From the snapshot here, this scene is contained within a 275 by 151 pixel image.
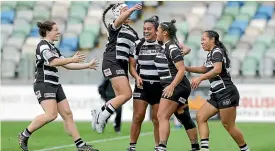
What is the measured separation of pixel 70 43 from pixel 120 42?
57.4ft

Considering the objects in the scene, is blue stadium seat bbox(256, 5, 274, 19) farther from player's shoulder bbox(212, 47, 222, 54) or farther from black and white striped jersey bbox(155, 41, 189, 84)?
black and white striped jersey bbox(155, 41, 189, 84)

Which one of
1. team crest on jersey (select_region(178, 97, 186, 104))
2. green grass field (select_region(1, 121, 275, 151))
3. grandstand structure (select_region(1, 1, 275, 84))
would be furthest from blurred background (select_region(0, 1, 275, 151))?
team crest on jersey (select_region(178, 97, 186, 104))

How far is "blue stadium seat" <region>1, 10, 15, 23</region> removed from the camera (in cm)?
3175

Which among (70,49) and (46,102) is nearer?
(46,102)

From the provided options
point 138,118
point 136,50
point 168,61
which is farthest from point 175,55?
point 138,118

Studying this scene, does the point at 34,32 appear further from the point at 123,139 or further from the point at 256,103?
the point at 123,139

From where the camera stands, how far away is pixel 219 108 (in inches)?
501

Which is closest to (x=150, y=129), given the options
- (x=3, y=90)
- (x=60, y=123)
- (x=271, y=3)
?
(x=60, y=123)

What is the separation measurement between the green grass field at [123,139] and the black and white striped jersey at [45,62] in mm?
2284

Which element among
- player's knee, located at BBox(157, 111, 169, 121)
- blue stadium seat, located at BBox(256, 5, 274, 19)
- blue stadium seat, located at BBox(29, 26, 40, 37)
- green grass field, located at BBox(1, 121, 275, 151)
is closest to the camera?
player's knee, located at BBox(157, 111, 169, 121)

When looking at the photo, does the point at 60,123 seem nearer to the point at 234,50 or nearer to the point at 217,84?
the point at 234,50

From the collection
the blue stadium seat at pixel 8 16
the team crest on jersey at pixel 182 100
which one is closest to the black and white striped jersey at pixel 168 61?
the team crest on jersey at pixel 182 100

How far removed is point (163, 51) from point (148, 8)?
18297 millimetres

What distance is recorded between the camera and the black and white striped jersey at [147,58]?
13.3 meters
